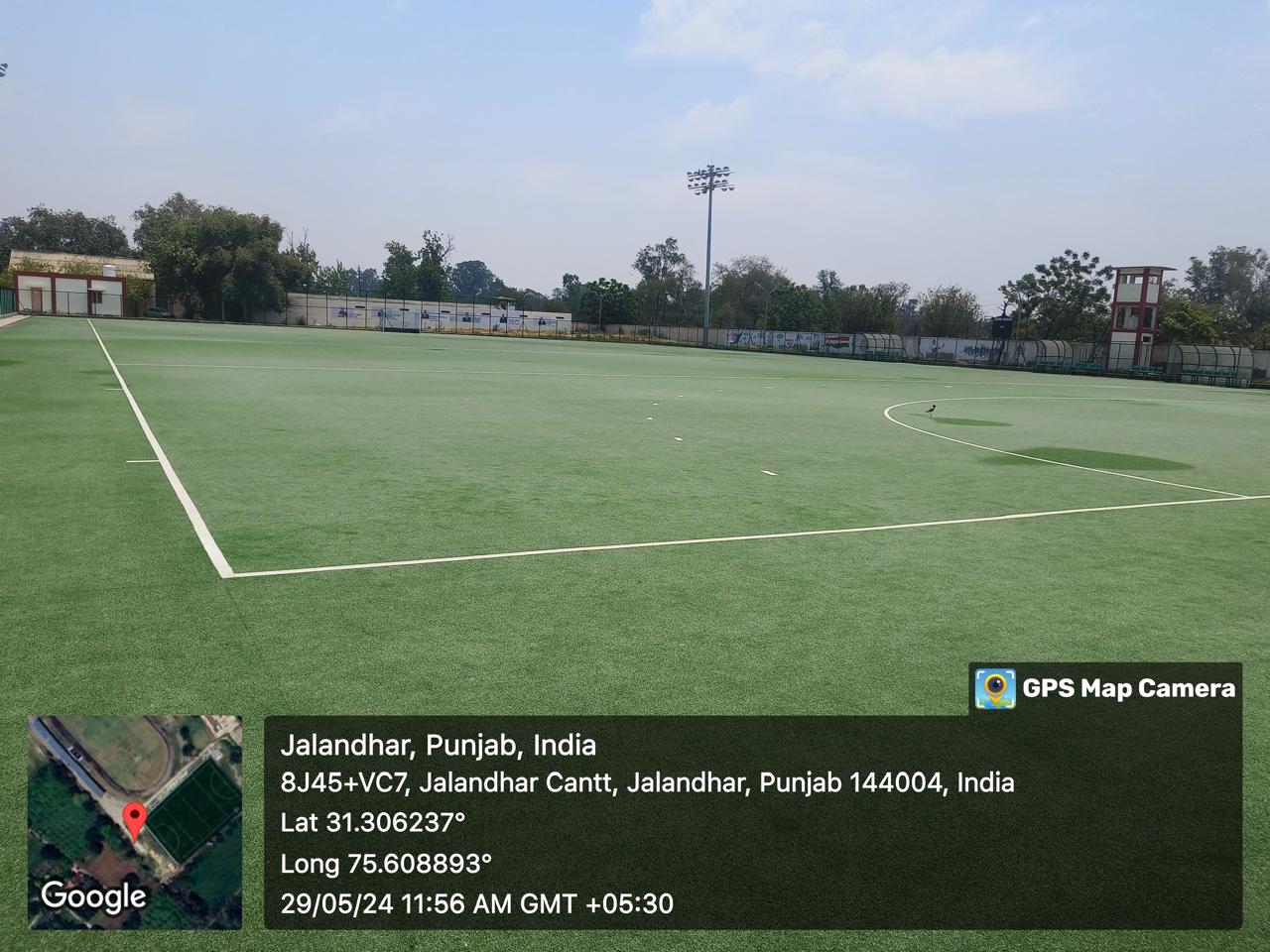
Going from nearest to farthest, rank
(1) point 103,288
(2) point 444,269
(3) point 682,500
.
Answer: (3) point 682,500
(1) point 103,288
(2) point 444,269

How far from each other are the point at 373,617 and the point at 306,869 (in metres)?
2.69

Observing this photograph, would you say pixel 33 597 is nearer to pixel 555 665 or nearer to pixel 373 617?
pixel 373 617

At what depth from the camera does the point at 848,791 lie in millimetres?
4234

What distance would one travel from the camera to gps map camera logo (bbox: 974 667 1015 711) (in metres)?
5.18

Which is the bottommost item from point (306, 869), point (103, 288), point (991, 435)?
point (306, 869)

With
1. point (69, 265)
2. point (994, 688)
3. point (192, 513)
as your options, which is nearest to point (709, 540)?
point (994, 688)

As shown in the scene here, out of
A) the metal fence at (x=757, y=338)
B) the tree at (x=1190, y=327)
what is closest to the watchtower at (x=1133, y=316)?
the metal fence at (x=757, y=338)

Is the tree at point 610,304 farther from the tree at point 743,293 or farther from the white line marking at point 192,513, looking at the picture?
the white line marking at point 192,513

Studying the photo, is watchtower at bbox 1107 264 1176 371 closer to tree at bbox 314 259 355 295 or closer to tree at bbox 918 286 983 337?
tree at bbox 918 286 983 337

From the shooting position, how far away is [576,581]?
7145 mm

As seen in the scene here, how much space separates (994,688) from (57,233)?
550 feet

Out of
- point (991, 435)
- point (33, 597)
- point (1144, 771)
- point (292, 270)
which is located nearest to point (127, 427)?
point (33, 597)

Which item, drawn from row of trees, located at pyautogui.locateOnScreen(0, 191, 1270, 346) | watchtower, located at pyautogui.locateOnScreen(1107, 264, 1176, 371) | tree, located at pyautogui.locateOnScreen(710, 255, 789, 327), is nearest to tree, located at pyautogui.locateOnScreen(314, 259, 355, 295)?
row of trees, located at pyautogui.locateOnScreen(0, 191, 1270, 346)

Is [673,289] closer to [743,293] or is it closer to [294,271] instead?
[743,293]
